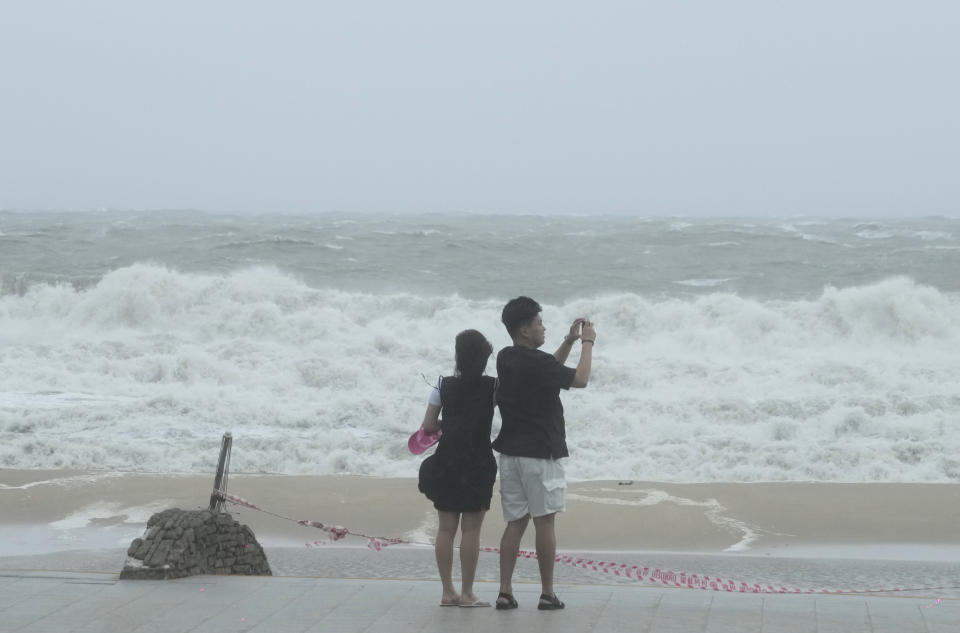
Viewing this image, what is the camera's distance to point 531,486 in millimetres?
5141

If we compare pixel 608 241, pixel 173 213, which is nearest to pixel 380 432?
pixel 608 241

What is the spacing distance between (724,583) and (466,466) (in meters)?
2.94

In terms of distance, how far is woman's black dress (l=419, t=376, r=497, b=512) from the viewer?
17.2 feet

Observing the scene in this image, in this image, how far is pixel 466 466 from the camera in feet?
17.2

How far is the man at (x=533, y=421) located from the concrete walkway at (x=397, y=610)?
38 centimetres

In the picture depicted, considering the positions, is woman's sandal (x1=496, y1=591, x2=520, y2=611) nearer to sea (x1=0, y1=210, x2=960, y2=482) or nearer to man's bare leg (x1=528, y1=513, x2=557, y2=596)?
man's bare leg (x1=528, y1=513, x2=557, y2=596)

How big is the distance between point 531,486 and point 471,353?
2.10 feet

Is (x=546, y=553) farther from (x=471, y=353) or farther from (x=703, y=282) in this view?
(x=703, y=282)

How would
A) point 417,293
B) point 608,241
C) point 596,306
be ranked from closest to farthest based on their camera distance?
1. point 596,306
2. point 417,293
3. point 608,241

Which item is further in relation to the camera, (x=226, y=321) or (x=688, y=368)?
(x=226, y=321)

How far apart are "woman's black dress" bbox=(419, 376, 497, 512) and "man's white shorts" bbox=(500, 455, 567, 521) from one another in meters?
0.09

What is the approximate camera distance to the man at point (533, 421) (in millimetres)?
5098

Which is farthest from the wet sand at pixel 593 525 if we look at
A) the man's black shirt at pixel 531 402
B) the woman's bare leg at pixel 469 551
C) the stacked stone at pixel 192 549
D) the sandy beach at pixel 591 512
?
the man's black shirt at pixel 531 402

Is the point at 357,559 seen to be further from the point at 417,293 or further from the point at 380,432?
the point at 417,293
